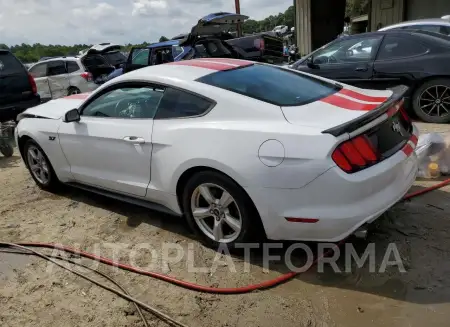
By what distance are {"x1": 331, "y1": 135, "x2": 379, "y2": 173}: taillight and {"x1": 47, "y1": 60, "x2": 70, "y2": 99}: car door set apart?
11208mm

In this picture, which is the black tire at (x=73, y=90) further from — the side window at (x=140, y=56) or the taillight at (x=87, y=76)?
the side window at (x=140, y=56)

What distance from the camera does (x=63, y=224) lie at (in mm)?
4168

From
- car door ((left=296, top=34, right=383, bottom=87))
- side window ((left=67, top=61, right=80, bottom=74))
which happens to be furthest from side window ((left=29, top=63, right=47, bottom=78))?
car door ((left=296, top=34, right=383, bottom=87))

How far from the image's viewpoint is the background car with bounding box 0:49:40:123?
7.77 meters

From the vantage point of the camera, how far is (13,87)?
7891 mm

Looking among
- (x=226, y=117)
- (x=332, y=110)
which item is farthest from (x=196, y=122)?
(x=332, y=110)

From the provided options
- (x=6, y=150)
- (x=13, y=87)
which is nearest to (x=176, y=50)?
(x=13, y=87)

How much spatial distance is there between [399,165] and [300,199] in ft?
2.53

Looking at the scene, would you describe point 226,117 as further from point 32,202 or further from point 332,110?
point 32,202

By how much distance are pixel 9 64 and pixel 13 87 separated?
439mm

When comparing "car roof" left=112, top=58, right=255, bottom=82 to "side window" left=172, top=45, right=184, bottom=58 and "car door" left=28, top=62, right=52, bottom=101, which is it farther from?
"car door" left=28, top=62, right=52, bottom=101

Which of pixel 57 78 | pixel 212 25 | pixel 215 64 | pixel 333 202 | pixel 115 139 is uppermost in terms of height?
pixel 215 64

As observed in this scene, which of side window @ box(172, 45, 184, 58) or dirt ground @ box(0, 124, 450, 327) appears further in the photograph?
side window @ box(172, 45, 184, 58)

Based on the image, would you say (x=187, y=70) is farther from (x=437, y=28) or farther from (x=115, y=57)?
(x=115, y=57)
